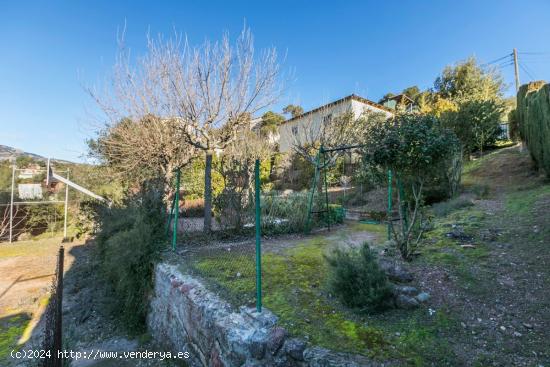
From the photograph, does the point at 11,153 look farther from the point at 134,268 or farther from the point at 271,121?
the point at 271,121

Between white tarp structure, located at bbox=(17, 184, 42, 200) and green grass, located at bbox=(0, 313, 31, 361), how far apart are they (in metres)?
8.15

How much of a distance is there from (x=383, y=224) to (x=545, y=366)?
6.05m

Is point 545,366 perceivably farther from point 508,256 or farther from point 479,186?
point 479,186

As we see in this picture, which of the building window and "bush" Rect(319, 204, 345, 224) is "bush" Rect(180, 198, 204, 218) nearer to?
"bush" Rect(319, 204, 345, 224)

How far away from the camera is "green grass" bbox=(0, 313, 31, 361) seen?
12.7 feet

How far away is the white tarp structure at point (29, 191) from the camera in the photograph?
420 inches

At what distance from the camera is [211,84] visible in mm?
5473

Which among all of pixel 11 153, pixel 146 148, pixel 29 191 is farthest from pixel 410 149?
pixel 11 153

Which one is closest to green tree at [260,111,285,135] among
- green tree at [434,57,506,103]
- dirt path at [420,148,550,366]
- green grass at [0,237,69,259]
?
green tree at [434,57,506,103]

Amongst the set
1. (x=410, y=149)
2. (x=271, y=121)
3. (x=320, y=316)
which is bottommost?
(x=320, y=316)

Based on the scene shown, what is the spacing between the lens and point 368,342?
1.99 m

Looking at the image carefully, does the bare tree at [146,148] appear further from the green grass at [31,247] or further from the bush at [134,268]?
the green grass at [31,247]

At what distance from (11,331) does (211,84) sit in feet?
17.9

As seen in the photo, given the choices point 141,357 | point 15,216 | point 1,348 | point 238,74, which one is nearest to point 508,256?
point 141,357
